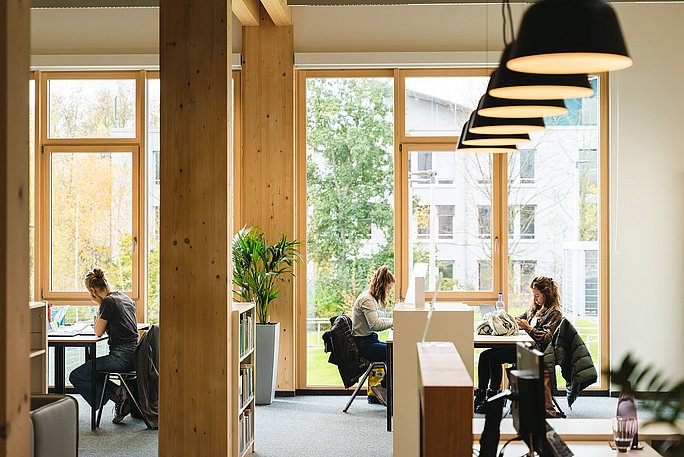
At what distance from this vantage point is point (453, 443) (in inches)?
97.9

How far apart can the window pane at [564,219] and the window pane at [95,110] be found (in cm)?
408

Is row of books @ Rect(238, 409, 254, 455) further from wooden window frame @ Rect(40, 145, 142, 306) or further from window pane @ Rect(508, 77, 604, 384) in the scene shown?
window pane @ Rect(508, 77, 604, 384)

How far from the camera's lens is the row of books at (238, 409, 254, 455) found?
5.93 metres

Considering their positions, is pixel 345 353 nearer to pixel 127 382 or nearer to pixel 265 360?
pixel 265 360

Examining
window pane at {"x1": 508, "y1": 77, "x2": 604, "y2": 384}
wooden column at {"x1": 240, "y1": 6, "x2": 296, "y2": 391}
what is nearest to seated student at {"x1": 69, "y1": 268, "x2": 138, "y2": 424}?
wooden column at {"x1": 240, "y1": 6, "x2": 296, "y2": 391}

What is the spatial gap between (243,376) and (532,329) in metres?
2.75

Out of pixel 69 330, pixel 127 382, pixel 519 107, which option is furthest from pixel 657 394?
pixel 69 330

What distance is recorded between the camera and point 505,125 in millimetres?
4168

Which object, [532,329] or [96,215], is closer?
[532,329]

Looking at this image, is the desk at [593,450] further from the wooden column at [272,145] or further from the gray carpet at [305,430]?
the wooden column at [272,145]

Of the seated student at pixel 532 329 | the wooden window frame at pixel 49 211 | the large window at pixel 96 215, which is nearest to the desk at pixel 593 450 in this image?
the seated student at pixel 532 329

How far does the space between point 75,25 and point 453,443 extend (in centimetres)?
750

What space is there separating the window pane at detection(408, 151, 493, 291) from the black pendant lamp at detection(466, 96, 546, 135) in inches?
167

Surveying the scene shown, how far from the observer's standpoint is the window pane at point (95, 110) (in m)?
8.76
